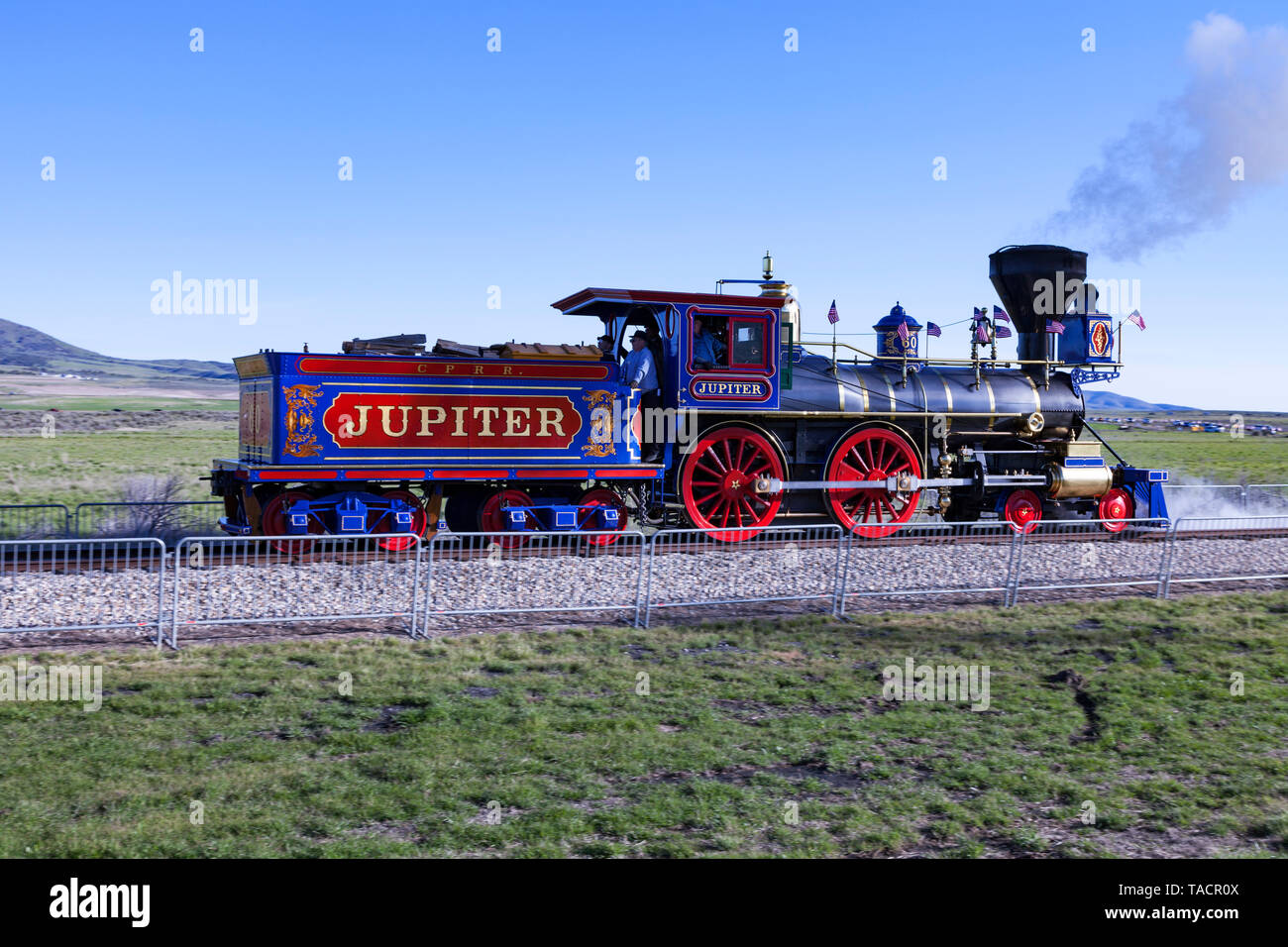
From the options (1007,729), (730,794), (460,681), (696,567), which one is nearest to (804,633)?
(696,567)

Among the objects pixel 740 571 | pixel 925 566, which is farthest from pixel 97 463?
pixel 925 566

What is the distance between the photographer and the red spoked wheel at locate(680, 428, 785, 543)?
49.5ft

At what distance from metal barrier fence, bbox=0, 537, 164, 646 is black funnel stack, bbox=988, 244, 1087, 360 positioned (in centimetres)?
1381

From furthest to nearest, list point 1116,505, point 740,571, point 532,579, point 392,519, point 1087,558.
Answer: point 1116,505 < point 1087,558 < point 392,519 < point 740,571 < point 532,579

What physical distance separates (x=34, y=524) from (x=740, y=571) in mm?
11670

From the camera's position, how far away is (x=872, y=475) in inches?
Answer: 650

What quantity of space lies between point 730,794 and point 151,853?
3125mm

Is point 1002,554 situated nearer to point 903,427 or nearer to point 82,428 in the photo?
point 903,427

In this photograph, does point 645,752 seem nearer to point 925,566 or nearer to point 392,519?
point 392,519

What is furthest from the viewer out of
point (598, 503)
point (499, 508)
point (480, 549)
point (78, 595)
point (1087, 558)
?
point (1087, 558)

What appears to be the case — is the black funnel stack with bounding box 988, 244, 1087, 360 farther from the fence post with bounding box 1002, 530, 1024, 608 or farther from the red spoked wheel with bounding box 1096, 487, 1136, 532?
the fence post with bounding box 1002, 530, 1024, 608

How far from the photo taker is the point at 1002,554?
47.6 ft

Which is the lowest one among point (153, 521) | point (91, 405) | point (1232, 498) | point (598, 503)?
point (153, 521)

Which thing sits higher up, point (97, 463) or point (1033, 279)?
point (1033, 279)
